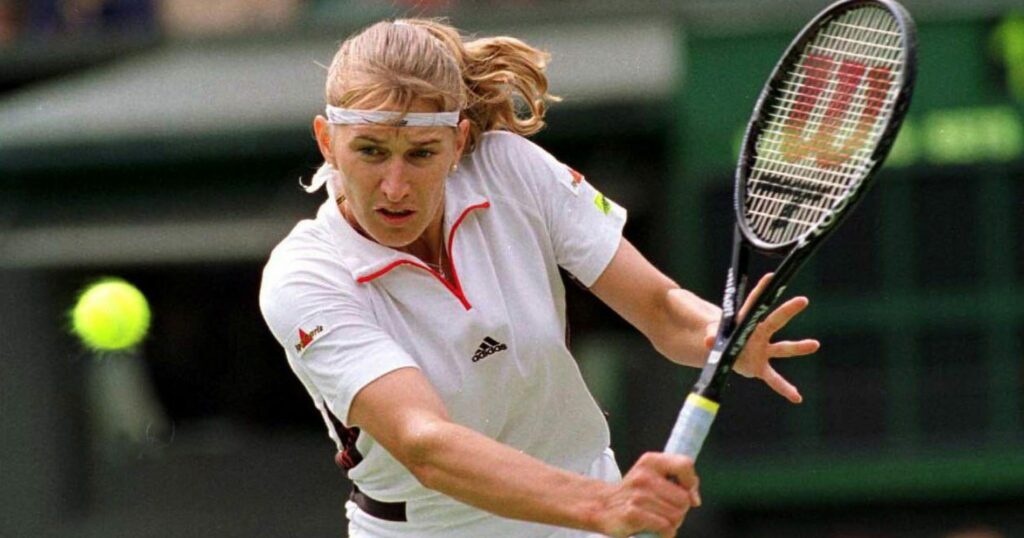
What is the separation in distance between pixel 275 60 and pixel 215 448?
201 centimetres

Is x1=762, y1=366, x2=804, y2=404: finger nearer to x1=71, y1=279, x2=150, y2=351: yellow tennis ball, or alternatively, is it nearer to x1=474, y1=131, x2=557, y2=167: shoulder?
x1=474, y1=131, x2=557, y2=167: shoulder

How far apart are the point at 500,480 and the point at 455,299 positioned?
0.57 meters

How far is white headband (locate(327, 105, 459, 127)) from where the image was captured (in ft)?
14.8

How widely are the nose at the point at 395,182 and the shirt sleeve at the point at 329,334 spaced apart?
0.24 meters

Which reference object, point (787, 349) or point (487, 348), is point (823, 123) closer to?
point (787, 349)

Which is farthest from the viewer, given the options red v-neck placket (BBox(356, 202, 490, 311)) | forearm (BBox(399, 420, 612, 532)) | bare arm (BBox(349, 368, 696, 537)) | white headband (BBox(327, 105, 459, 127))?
red v-neck placket (BBox(356, 202, 490, 311))

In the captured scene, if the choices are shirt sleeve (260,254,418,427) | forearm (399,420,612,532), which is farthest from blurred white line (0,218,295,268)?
forearm (399,420,612,532)

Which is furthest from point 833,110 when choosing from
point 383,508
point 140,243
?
point 140,243

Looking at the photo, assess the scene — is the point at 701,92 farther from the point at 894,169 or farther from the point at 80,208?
the point at 80,208

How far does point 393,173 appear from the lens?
454 centimetres

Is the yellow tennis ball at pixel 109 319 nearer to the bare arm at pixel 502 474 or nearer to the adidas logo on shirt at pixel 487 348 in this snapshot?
the adidas logo on shirt at pixel 487 348

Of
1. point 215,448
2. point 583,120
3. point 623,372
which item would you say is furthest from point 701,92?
point 215,448

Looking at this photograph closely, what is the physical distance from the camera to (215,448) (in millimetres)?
10836

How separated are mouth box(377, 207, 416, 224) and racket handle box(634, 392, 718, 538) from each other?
713mm
